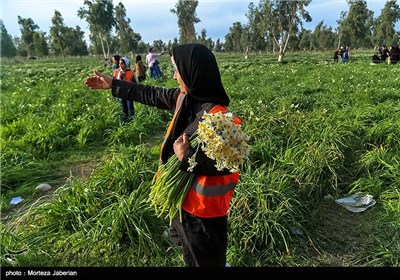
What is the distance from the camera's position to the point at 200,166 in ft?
5.71

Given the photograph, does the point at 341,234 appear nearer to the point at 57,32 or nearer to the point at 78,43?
the point at 57,32

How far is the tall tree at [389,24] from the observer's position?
4622cm

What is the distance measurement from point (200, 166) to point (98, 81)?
55.1 inches

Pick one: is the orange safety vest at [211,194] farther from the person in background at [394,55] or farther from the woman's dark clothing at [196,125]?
the person in background at [394,55]

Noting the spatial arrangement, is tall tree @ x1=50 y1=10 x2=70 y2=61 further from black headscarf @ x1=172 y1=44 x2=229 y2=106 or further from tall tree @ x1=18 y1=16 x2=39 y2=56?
black headscarf @ x1=172 y1=44 x2=229 y2=106

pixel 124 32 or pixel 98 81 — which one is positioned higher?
A: pixel 124 32

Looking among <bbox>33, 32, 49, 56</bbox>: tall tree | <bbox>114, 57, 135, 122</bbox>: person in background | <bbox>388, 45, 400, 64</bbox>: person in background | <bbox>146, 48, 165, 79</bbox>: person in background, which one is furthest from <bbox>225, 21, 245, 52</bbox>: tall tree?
<bbox>114, 57, 135, 122</bbox>: person in background

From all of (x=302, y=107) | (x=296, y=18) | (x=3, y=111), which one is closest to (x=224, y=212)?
(x=302, y=107)

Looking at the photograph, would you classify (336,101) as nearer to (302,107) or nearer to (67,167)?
(302,107)

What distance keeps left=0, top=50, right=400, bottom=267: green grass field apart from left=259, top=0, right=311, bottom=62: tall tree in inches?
1084

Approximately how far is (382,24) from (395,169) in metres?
57.0

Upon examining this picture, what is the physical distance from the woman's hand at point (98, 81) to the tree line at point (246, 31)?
2768 centimetres

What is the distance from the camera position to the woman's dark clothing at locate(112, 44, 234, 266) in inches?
69.4

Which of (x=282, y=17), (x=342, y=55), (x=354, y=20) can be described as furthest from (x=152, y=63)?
(x=354, y=20)
